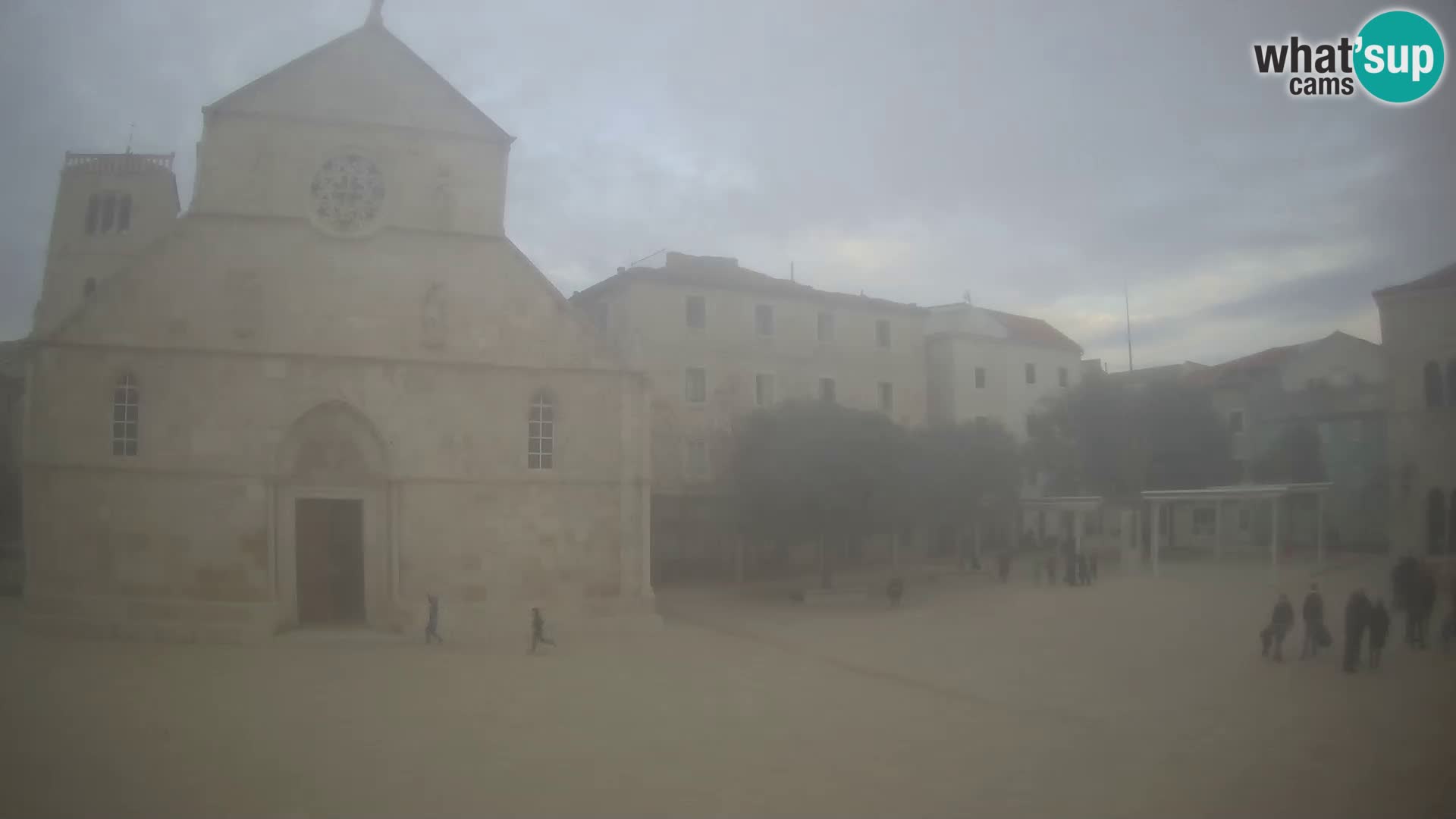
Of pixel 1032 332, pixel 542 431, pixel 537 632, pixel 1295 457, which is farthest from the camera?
pixel 1032 332

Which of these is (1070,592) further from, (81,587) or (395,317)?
(81,587)

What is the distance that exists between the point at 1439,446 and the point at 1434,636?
3.14 m

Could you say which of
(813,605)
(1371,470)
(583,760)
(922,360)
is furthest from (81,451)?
(922,360)

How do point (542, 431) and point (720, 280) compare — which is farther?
point (720, 280)

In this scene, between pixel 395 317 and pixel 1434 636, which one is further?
pixel 395 317

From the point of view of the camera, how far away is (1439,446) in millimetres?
14164

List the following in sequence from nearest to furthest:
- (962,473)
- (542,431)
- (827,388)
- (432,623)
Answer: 1. (432,623)
2. (542,431)
3. (962,473)
4. (827,388)

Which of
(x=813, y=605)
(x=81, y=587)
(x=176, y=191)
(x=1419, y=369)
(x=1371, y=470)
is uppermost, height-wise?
(x=176, y=191)

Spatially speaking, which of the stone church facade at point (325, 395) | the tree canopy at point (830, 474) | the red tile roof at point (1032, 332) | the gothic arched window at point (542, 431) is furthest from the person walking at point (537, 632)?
the red tile roof at point (1032, 332)

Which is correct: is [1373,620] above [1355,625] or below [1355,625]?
above

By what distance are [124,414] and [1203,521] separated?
35255 mm

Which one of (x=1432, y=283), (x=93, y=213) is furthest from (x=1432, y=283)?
(x=93, y=213)

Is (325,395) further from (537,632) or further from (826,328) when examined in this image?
(826,328)

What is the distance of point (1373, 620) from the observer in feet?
44.4
